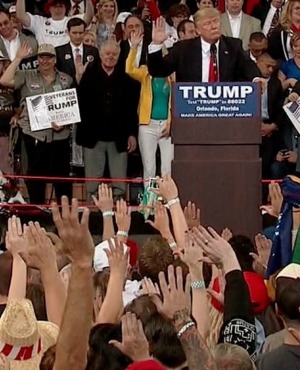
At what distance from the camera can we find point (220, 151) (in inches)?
448

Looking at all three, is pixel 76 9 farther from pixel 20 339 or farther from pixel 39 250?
pixel 20 339

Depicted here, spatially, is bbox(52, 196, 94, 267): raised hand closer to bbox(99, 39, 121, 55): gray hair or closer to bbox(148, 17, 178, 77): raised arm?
bbox(148, 17, 178, 77): raised arm

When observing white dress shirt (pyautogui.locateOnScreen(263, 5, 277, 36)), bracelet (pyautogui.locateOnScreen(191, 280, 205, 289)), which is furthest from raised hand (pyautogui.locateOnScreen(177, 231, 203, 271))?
white dress shirt (pyautogui.locateOnScreen(263, 5, 277, 36))

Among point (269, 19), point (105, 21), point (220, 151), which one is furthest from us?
point (269, 19)

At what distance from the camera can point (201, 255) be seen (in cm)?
656

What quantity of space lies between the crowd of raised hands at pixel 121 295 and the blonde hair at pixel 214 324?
0.04m

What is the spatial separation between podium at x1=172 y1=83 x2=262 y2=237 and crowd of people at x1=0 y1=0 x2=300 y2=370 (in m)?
0.42

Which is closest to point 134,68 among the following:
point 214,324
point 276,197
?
point 276,197

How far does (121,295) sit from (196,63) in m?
6.35

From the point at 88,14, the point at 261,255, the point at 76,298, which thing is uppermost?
the point at 88,14

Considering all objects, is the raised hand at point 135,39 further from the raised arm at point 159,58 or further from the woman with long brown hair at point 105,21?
the woman with long brown hair at point 105,21

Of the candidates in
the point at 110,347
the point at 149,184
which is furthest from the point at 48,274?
the point at 149,184

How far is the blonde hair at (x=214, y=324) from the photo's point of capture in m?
6.29

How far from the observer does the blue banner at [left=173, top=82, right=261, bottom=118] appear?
11.2 m
